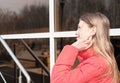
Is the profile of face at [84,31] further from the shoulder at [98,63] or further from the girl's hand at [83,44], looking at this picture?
the shoulder at [98,63]

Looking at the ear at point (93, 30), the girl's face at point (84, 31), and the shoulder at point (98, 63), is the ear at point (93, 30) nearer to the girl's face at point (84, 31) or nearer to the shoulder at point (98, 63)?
the girl's face at point (84, 31)

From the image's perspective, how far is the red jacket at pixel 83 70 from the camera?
1752mm

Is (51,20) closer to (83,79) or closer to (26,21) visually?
(26,21)

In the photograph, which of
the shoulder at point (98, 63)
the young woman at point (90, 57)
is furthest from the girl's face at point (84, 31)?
the shoulder at point (98, 63)

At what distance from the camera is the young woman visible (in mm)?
1756

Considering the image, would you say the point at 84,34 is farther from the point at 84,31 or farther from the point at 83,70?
the point at 83,70

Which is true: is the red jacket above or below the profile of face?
below

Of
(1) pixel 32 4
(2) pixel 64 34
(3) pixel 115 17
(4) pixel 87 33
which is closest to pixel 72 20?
(2) pixel 64 34

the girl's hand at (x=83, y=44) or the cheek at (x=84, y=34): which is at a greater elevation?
the cheek at (x=84, y=34)

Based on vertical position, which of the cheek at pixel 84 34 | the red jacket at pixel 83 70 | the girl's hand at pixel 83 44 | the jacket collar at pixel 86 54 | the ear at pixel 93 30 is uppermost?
the ear at pixel 93 30

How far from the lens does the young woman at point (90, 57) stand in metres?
1.76

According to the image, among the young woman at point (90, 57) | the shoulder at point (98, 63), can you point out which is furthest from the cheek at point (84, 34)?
the shoulder at point (98, 63)

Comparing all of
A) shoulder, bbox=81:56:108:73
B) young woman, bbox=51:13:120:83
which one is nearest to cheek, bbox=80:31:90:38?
young woman, bbox=51:13:120:83

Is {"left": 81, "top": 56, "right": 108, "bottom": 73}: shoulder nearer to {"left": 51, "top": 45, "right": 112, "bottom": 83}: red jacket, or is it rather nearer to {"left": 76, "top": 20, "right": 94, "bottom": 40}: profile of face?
{"left": 51, "top": 45, "right": 112, "bottom": 83}: red jacket
